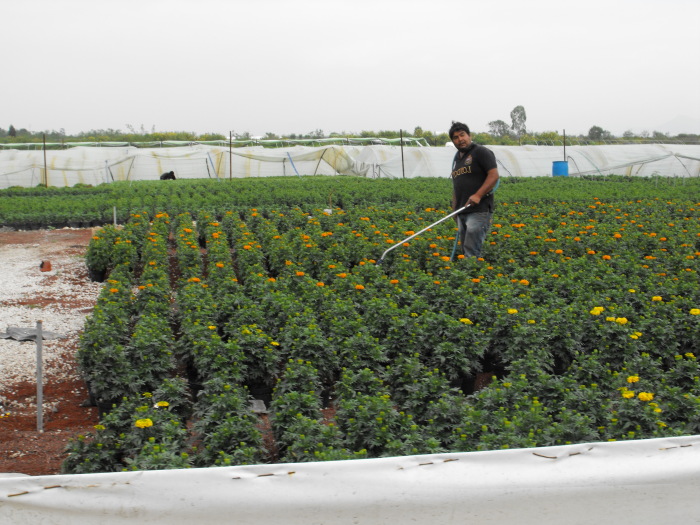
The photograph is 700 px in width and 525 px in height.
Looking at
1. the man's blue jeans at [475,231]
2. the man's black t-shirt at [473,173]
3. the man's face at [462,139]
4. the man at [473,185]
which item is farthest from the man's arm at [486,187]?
the man's face at [462,139]

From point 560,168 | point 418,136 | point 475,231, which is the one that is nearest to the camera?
point 475,231

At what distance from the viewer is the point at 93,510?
227 centimetres

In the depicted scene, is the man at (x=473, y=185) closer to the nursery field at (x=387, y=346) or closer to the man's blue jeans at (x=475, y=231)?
the man's blue jeans at (x=475, y=231)

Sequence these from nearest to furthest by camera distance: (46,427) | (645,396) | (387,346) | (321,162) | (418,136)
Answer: (645,396) → (46,427) → (387,346) → (321,162) → (418,136)

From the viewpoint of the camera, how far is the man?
23.2ft

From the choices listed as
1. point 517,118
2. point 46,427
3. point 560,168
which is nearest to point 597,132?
point 517,118

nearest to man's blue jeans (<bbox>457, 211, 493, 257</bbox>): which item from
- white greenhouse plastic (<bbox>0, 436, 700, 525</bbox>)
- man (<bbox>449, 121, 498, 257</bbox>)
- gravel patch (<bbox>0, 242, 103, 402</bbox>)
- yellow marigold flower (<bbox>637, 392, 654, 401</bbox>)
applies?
man (<bbox>449, 121, 498, 257</bbox>)

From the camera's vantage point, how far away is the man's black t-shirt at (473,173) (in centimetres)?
718

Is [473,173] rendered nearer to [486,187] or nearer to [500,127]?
[486,187]

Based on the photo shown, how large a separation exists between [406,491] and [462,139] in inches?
206

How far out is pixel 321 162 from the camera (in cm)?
2767

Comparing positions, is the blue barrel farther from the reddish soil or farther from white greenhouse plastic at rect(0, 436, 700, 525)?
white greenhouse plastic at rect(0, 436, 700, 525)

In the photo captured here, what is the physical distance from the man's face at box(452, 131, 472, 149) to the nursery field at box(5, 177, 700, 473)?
1129 millimetres

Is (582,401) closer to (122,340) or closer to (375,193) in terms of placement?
(122,340)
